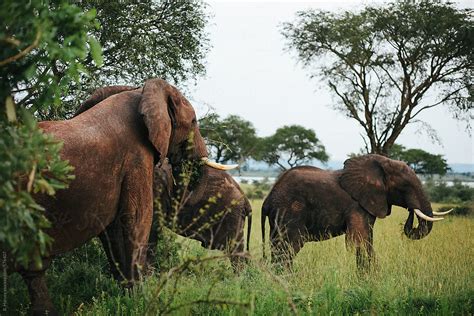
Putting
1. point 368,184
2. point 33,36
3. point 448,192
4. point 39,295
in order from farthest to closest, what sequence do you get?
point 448,192 → point 368,184 → point 39,295 → point 33,36

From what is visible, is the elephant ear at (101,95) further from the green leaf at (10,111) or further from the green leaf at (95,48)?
the green leaf at (10,111)

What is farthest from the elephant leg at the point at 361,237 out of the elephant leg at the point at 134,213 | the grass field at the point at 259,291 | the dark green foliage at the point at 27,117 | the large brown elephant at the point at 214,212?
the dark green foliage at the point at 27,117

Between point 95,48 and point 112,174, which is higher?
point 95,48

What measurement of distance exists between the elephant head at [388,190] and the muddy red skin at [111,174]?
4867mm

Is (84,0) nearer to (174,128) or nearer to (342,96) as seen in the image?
(174,128)

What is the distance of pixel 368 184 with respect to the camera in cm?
1055

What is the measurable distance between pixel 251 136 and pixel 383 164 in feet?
147

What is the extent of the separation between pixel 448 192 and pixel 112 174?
36210 mm

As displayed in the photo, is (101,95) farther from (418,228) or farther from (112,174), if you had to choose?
(418,228)

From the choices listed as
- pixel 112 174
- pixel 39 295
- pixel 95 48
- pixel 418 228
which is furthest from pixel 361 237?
pixel 95 48

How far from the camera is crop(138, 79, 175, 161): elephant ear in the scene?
605 centimetres

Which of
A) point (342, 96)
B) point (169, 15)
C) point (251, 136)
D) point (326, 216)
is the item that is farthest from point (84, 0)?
point (251, 136)

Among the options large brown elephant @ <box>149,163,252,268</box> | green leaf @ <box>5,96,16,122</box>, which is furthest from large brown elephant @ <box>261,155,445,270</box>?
green leaf @ <box>5,96,16,122</box>

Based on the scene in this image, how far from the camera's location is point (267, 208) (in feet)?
35.7
